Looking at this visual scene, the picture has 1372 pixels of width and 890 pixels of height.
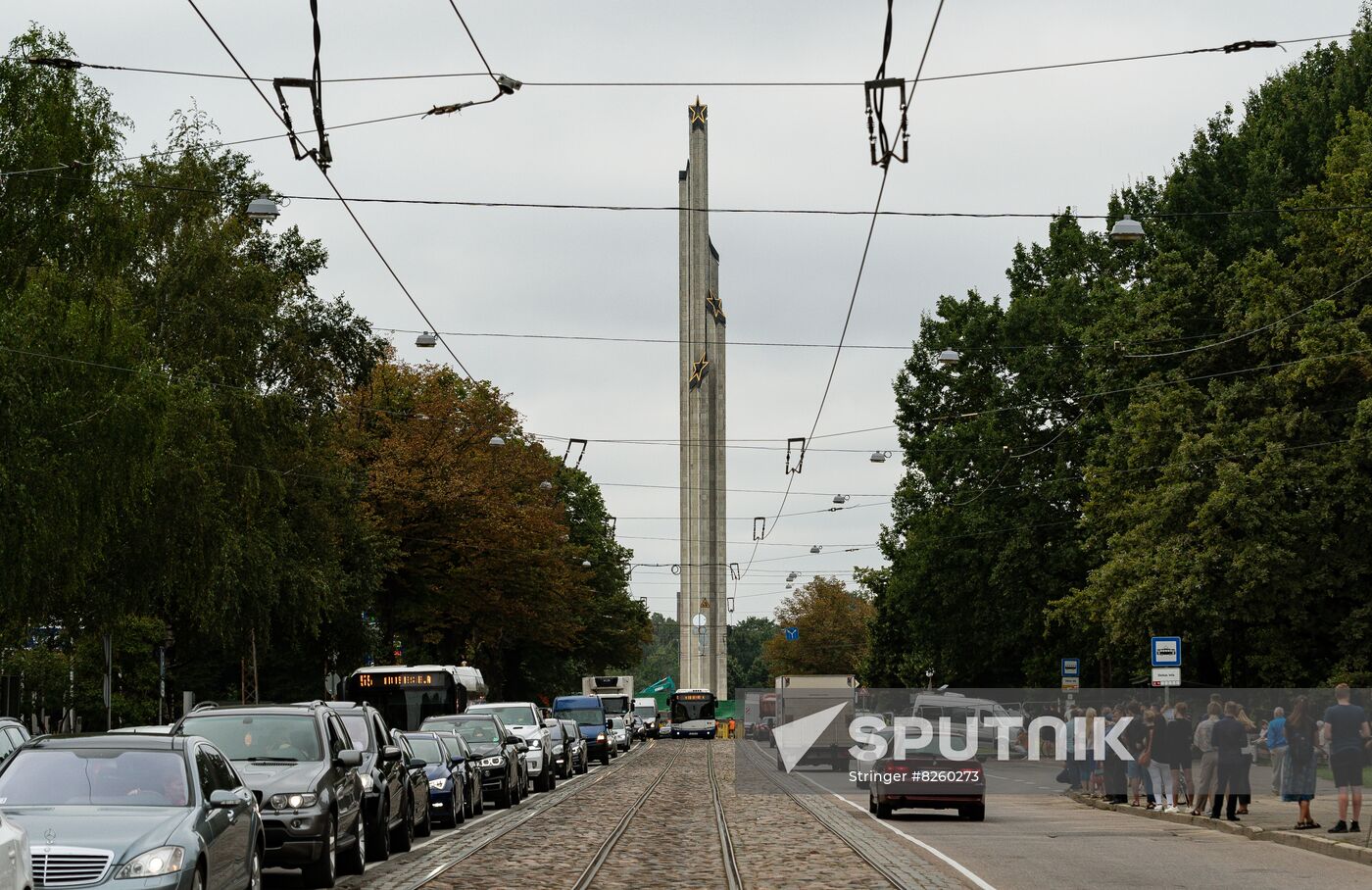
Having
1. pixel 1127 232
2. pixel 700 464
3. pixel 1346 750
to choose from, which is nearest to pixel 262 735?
pixel 1346 750

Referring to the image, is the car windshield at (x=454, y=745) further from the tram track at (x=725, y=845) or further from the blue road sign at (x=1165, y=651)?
the blue road sign at (x=1165, y=651)

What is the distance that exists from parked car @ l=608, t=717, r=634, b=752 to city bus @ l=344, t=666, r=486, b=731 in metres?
33.0

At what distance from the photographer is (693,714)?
102 metres

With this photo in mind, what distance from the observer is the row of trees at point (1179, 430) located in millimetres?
39031

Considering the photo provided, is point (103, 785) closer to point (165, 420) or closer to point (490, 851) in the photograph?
point (490, 851)

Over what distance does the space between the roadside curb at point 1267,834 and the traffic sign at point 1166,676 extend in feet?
7.26

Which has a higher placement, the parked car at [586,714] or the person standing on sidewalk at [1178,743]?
the person standing on sidewalk at [1178,743]

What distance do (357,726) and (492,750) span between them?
11252mm

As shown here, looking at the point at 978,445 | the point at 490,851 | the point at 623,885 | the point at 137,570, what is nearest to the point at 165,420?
the point at 137,570

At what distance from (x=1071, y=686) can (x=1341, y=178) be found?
1339 centimetres

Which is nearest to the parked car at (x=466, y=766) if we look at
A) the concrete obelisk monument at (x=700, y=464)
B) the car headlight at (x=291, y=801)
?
the car headlight at (x=291, y=801)

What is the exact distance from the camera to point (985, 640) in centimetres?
5603

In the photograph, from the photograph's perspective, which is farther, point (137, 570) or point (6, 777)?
point (137, 570)

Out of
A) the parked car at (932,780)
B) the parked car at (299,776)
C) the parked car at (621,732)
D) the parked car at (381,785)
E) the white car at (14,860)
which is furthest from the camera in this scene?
the parked car at (621,732)
